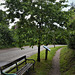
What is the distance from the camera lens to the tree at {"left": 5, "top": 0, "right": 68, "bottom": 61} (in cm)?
680

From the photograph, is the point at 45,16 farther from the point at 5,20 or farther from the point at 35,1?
the point at 5,20

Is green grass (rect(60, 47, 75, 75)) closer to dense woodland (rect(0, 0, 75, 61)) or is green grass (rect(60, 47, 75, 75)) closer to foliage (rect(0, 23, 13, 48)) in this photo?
dense woodland (rect(0, 0, 75, 61))

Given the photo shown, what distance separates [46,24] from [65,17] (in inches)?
61.1

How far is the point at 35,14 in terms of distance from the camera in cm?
719

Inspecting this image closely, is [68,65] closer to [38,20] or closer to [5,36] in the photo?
[38,20]

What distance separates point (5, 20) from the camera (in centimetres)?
776

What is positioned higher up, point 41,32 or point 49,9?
point 49,9

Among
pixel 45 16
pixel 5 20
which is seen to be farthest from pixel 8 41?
pixel 45 16

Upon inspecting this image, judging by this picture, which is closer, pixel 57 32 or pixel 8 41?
pixel 57 32

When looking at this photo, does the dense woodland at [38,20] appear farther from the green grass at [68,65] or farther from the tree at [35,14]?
the green grass at [68,65]

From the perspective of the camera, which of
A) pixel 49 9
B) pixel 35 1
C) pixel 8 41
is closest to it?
pixel 49 9

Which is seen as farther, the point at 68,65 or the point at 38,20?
the point at 68,65

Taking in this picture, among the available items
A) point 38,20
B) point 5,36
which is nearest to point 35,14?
point 38,20

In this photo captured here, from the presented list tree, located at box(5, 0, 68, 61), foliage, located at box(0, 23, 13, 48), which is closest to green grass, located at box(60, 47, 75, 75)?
tree, located at box(5, 0, 68, 61)
